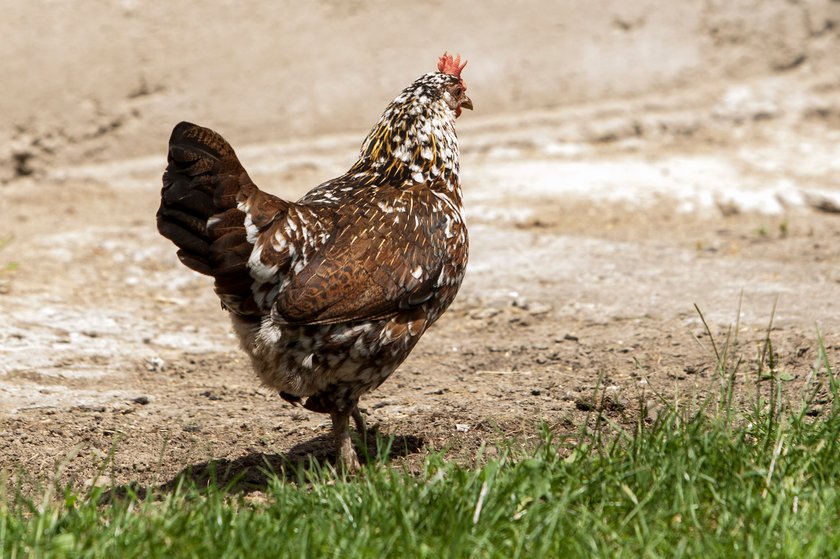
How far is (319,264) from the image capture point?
372 cm

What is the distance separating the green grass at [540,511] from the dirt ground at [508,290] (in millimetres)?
388

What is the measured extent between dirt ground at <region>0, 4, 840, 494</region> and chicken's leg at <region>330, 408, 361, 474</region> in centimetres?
17

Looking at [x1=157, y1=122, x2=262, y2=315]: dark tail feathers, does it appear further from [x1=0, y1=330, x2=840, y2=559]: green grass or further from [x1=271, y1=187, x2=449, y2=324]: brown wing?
[x1=0, y1=330, x2=840, y2=559]: green grass

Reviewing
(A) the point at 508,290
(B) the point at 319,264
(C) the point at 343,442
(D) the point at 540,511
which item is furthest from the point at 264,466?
(A) the point at 508,290

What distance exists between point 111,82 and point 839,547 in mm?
6907

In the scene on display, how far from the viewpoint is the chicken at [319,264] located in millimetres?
3518

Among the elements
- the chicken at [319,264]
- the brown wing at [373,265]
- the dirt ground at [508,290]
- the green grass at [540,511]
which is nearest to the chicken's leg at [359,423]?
the chicken at [319,264]

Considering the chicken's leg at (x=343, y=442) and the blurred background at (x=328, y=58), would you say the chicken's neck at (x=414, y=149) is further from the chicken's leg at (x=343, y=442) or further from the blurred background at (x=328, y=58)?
the blurred background at (x=328, y=58)

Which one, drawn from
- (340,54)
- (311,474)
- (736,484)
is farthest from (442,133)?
(340,54)

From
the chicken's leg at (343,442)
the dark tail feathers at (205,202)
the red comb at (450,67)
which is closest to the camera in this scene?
the dark tail feathers at (205,202)

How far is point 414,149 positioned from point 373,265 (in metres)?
0.74

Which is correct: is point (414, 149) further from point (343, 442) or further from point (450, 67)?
point (343, 442)

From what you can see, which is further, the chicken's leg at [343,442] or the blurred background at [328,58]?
the blurred background at [328,58]

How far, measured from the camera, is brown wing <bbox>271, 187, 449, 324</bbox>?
3.66 metres
